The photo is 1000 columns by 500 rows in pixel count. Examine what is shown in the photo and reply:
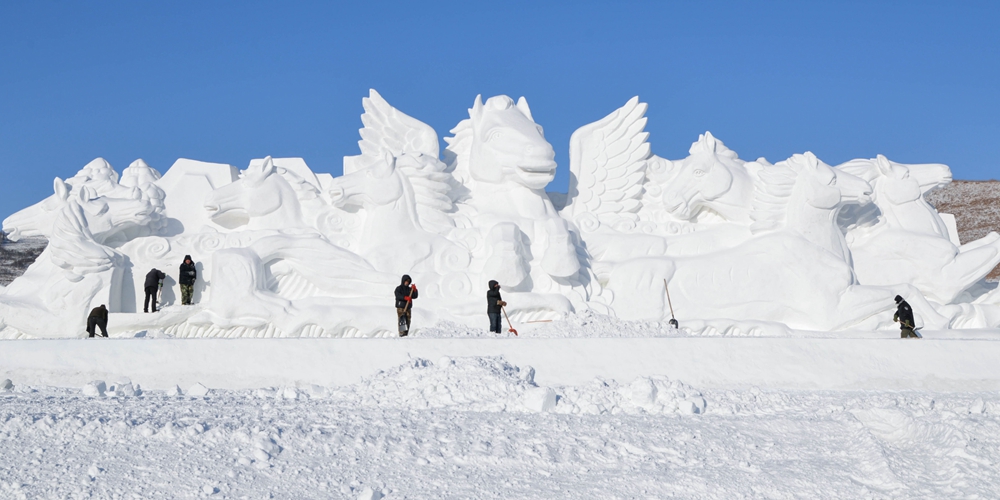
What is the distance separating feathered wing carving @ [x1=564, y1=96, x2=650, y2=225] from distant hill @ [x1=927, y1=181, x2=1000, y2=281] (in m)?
14.6

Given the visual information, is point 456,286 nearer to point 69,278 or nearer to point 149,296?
point 149,296

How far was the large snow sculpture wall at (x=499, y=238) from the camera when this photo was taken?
32.2 ft

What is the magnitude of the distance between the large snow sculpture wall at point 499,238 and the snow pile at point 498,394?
2.80 metres

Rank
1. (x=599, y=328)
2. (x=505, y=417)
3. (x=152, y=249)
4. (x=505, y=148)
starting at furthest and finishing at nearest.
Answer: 1. (x=505, y=148)
2. (x=152, y=249)
3. (x=599, y=328)
4. (x=505, y=417)

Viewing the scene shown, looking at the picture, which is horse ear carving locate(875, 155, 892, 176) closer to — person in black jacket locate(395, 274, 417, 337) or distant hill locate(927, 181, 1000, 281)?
person in black jacket locate(395, 274, 417, 337)

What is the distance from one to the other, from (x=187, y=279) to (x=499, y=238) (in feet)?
10.9

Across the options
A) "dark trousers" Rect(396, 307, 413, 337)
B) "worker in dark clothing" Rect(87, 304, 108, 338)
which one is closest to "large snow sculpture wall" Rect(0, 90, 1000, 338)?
"worker in dark clothing" Rect(87, 304, 108, 338)

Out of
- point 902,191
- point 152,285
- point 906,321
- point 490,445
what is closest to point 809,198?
point 902,191

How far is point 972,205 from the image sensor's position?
2488 cm

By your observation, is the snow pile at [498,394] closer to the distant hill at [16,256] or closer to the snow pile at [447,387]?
the snow pile at [447,387]

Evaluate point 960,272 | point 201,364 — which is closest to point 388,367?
point 201,364

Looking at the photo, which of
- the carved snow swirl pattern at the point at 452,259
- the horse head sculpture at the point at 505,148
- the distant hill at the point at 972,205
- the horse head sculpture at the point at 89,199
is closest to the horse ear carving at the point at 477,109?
the horse head sculpture at the point at 505,148

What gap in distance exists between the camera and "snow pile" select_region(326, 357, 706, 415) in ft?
20.6

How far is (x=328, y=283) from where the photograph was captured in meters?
10.1
